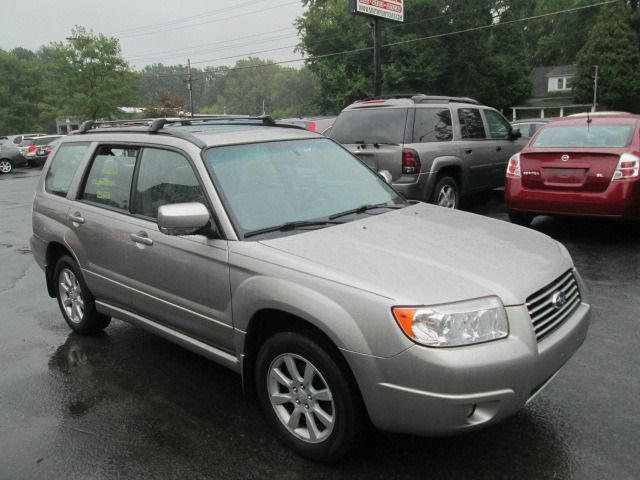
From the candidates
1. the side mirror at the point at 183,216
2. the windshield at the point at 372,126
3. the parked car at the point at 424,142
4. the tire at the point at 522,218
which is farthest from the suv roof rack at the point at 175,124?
the tire at the point at 522,218

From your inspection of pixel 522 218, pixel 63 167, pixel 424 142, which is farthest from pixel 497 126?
pixel 63 167

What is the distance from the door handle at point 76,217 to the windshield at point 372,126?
4.75m

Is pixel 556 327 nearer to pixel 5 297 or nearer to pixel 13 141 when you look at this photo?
pixel 5 297

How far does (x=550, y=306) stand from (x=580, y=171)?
4.59 meters

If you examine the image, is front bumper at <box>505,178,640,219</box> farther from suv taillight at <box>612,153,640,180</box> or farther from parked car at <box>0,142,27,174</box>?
parked car at <box>0,142,27,174</box>

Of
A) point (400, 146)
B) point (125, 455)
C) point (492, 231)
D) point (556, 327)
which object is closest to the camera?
point (556, 327)

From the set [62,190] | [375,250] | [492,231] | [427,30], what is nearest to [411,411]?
[375,250]

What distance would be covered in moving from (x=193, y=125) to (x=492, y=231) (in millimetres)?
2260

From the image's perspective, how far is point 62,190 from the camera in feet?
16.4

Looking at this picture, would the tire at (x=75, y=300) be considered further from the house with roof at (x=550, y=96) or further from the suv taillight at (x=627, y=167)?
the house with roof at (x=550, y=96)

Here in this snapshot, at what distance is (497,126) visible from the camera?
10.1 m

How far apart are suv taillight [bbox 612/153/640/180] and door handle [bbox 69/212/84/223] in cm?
577

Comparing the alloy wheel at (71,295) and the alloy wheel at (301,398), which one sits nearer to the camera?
the alloy wheel at (301,398)

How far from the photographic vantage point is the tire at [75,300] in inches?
188
